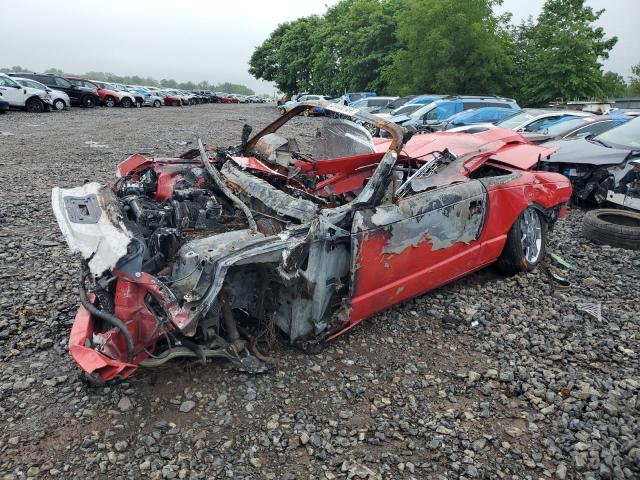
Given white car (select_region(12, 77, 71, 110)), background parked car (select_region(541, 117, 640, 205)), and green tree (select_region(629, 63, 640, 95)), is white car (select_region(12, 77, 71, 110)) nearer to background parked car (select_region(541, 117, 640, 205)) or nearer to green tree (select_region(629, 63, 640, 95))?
background parked car (select_region(541, 117, 640, 205))

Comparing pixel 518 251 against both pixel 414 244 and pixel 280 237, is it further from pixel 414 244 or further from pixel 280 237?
pixel 280 237

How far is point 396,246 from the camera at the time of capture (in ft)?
10.7

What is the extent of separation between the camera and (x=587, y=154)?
22.2 ft

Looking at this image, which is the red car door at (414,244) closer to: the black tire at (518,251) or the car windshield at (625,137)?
the black tire at (518,251)

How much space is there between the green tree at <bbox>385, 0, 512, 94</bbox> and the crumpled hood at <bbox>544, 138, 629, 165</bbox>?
22387 millimetres

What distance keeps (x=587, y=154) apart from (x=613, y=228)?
194cm

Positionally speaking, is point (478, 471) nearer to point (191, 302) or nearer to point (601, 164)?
Answer: point (191, 302)

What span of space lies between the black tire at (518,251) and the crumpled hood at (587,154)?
109 inches

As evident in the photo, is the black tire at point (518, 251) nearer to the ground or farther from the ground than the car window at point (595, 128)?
nearer to the ground

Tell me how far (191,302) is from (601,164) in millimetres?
6298

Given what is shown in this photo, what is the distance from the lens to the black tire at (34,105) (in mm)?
17962

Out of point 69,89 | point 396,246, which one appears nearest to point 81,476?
point 396,246

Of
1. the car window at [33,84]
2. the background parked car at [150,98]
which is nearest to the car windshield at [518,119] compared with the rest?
the car window at [33,84]

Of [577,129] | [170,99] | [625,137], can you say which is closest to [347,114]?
[625,137]
